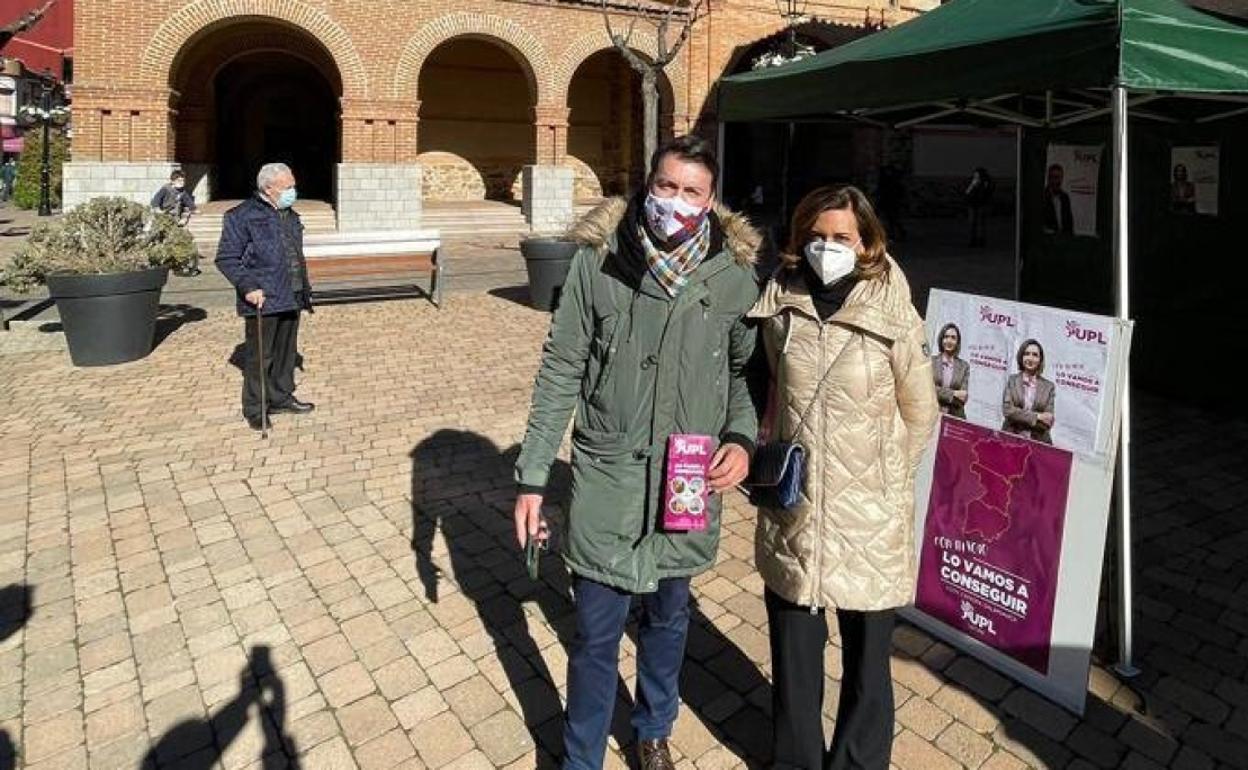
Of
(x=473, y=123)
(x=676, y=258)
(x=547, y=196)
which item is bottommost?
(x=676, y=258)

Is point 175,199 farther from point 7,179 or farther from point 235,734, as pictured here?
point 7,179

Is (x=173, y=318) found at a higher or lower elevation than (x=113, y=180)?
lower

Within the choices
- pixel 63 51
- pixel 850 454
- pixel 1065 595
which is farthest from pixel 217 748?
pixel 63 51

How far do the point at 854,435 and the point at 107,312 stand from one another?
311 inches

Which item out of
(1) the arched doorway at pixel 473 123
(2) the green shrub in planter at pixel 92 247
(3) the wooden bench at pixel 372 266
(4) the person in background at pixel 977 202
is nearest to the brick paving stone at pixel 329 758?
(2) the green shrub in planter at pixel 92 247

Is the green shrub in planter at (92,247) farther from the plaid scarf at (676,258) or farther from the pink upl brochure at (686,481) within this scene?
the pink upl brochure at (686,481)

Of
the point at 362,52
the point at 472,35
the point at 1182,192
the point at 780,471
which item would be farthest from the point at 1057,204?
the point at 472,35

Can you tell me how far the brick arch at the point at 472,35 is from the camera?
19.0 m

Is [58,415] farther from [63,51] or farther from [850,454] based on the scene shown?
[63,51]

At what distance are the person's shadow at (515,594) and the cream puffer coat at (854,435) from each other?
86 centimetres

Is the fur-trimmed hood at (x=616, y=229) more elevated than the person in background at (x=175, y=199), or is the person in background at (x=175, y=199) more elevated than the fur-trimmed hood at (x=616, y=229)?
the person in background at (x=175, y=199)

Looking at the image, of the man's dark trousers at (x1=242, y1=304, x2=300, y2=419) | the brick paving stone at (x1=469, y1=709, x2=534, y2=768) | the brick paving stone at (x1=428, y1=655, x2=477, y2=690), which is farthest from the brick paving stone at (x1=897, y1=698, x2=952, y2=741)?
the man's dark trousers at (x1=242, y1=304, x2=300, y2=419)

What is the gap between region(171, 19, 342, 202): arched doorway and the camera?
21.2 m

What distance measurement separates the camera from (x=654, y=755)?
8.95 feet
